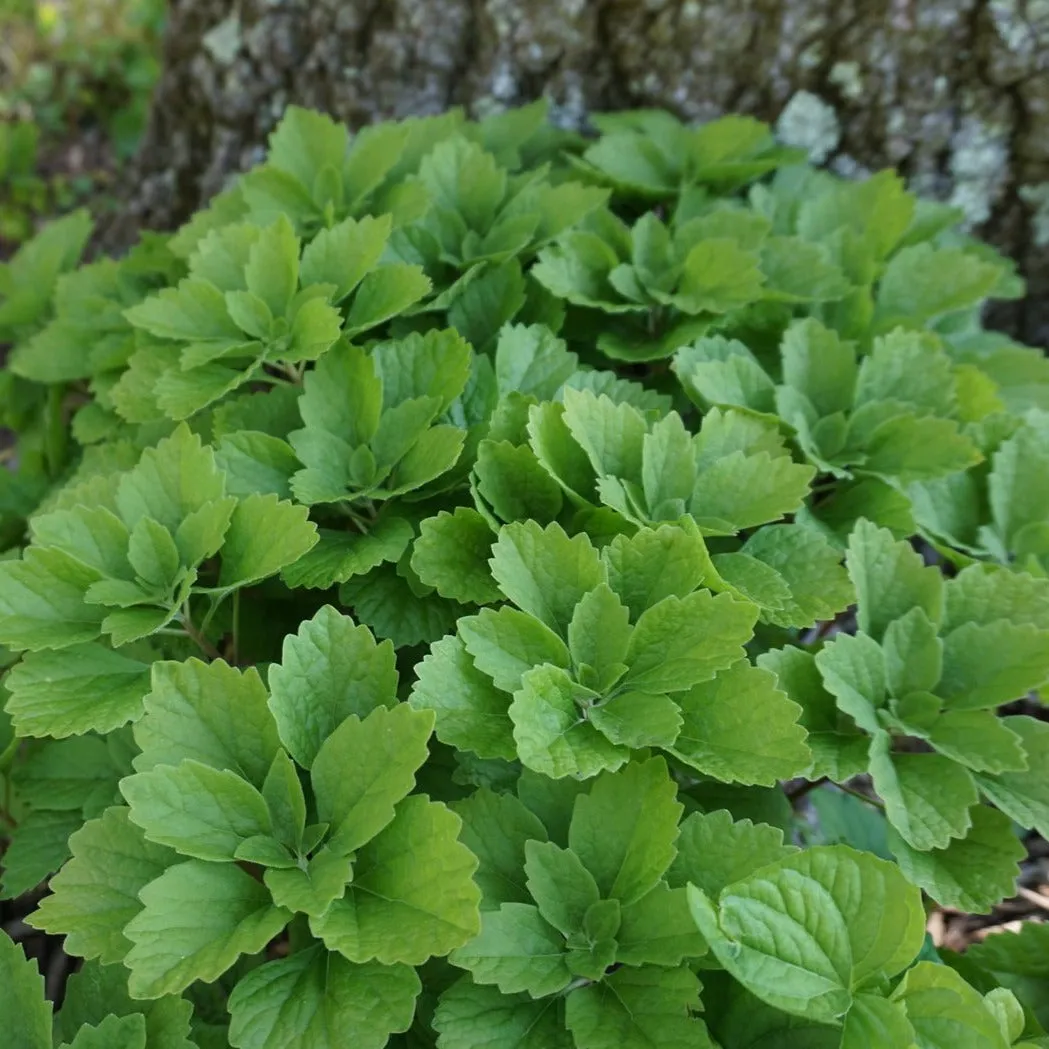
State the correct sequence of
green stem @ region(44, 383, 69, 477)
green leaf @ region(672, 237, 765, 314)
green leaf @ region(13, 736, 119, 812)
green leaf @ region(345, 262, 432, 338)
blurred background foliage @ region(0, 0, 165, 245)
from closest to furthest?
1. green leaf @ region(13, 736, 119, 812)
2. green leaf @ region(345, 262, 432, 338)
3. green leaf @ region(672, 237, 765, 314)
4. green stem @ region(44, 383, 69, 477)
5. blurred background foliage @ region(0, 0, 165, 245)

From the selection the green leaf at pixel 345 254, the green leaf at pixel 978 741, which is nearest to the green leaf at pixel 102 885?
the green leaf at pixel 345 254

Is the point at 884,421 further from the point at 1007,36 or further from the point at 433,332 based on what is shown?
the point at 1007,36

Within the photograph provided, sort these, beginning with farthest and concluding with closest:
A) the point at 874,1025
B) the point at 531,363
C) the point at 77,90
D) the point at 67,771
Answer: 1. the point at 77,90
2. the point at 531,363
3. the point at 67,771
4. the point at 874,1025

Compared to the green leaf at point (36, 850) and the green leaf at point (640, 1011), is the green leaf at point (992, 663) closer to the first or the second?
the green leaf at point (640, 1011)

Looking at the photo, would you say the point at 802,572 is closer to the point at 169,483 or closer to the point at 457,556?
the point at 457,556

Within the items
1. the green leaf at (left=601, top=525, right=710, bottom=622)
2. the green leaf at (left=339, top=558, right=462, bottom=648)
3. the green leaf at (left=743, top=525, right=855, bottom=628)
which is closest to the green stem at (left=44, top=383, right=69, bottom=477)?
the green leaf at (left=339, top=558, right=462, bottom=648)

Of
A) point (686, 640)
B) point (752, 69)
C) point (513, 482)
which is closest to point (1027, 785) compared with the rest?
point (686, 640)

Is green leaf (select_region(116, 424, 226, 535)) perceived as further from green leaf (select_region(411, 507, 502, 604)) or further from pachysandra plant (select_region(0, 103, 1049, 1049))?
green leaf (select_region(411, 507, 502, 604))
